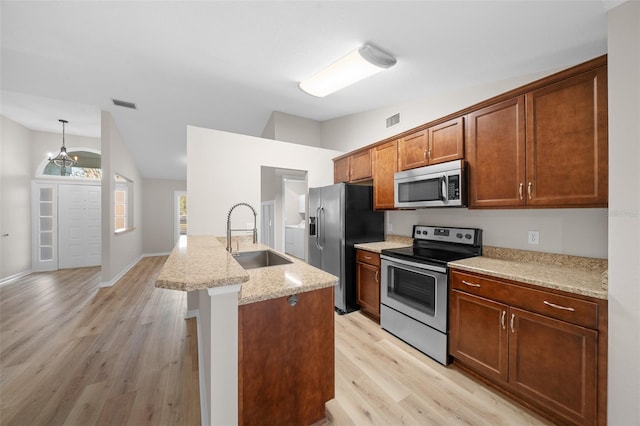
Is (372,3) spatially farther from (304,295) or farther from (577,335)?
(577,335)

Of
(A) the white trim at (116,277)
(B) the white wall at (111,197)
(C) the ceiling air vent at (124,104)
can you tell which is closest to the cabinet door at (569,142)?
(C) the ceiling air vent at (124,104)

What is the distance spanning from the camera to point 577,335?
1.37m

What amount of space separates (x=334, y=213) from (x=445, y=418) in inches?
86.7

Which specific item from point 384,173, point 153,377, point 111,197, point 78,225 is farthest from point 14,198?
point 384,173

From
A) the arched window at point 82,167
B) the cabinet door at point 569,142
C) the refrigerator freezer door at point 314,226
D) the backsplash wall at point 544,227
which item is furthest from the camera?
the arched window at point 82,167

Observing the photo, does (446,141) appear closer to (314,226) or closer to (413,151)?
(413,151)

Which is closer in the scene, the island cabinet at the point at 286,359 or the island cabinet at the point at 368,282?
the island cabinet at the point at 286,359

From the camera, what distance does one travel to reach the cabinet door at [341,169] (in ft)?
11.9

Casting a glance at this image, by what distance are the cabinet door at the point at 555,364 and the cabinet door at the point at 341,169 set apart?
2569 millimetres

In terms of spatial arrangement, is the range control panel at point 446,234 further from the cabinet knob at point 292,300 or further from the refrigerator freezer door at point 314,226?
the cabinet knob at point 292,300

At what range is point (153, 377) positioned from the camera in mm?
1944

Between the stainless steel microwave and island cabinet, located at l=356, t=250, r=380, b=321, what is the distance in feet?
2.38

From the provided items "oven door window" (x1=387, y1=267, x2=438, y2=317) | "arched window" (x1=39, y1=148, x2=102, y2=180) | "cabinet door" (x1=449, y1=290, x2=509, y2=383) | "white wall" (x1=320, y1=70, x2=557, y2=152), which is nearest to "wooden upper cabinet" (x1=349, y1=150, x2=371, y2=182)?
"white wall" (x1=320, y1=70, x2=557, y2=152)

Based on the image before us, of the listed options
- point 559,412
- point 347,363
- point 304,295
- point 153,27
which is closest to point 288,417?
point 304,295
